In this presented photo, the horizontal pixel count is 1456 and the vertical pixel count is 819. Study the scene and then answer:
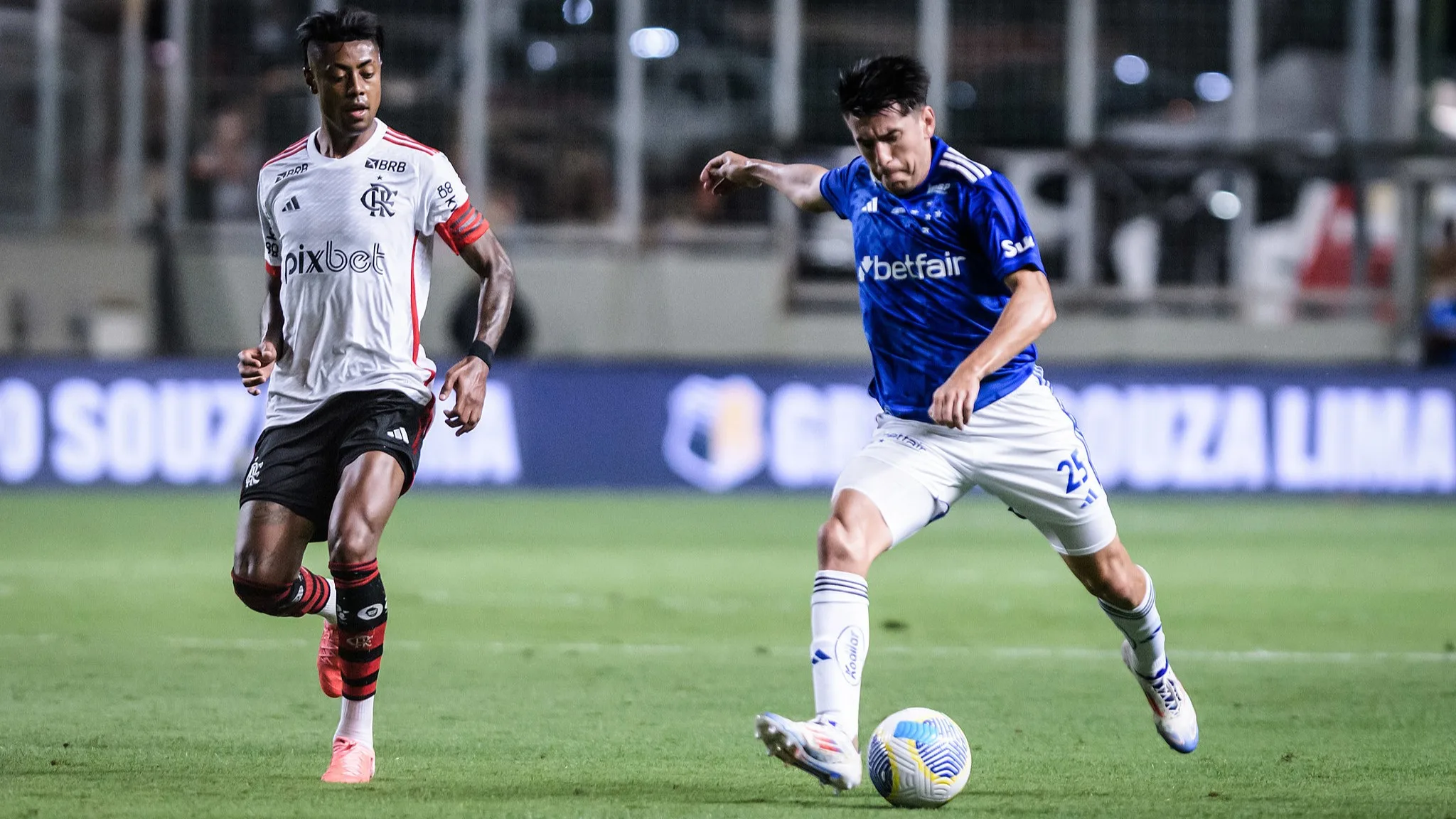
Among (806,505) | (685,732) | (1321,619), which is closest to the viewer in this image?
(685,732)

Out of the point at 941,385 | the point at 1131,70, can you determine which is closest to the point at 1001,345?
the point at 941,385

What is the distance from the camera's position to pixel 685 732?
21.1ft

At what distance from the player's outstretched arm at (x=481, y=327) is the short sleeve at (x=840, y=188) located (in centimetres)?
100

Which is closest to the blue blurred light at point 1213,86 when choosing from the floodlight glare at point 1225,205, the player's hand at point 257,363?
the floodlight glare at point 1225,205

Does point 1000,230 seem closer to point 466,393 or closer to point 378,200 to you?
point 466,393

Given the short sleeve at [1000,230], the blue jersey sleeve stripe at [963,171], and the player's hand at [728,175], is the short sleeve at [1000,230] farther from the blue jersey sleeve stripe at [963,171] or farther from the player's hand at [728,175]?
the player's hand at [728,175]

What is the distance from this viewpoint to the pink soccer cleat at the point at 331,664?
6.27 meters

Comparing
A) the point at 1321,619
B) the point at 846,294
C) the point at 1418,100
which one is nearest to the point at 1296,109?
the point at 1418,100

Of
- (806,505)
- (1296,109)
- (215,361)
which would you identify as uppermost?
(1296,109)

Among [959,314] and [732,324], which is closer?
[959,314]

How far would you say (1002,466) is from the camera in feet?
18.6

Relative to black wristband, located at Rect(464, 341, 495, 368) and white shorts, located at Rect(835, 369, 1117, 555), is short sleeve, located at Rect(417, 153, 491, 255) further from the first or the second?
white shorts, located at Rect(835, 369, 1117, 555)

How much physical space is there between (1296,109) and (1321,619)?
513 inches

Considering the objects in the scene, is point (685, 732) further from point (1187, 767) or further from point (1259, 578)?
point (1259, 578)
